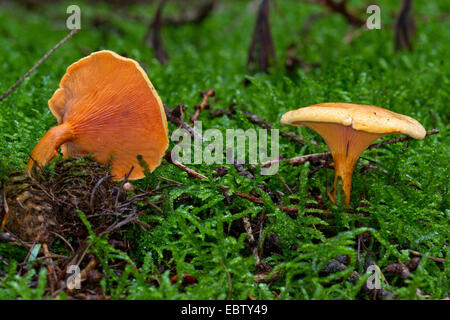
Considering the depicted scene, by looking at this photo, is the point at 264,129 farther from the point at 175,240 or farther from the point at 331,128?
the point at 175,240

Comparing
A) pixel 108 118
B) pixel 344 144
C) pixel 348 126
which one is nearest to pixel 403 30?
pixel 344 144

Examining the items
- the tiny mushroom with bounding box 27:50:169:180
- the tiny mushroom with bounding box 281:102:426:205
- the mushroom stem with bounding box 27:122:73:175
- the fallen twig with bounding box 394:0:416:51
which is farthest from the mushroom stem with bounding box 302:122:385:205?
the fallen twig with bounding box 394:0:416:51

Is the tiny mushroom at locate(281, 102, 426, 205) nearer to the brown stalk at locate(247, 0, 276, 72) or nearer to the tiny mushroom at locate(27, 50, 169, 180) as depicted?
the tiny mushroom at locate(27, 50, 169, 180)

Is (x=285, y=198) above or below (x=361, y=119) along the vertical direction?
below

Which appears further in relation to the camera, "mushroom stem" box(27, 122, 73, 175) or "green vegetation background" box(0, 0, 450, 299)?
"mushroom stem" box(27, 122, 73, 175)

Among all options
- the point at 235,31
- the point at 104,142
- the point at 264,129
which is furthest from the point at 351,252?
the point at 235,31

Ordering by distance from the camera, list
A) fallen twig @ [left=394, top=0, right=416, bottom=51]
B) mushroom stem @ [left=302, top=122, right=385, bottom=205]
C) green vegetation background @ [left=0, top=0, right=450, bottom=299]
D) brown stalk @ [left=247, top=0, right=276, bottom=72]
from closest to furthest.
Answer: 1. green vegetation background @ [left=0, top=0, right=450, bottom=299]
2. mushroom stem @ [left=302, top=122, right=385, bottom=205]
3. brown stalk @ [left=247, top=0, right=276, bottom=72]
4. fallen twig @ [left=394, top=0, right=416, bottom=51]

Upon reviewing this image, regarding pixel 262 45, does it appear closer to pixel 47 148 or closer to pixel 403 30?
pixel 403 30

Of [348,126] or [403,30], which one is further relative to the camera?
[403,30]
